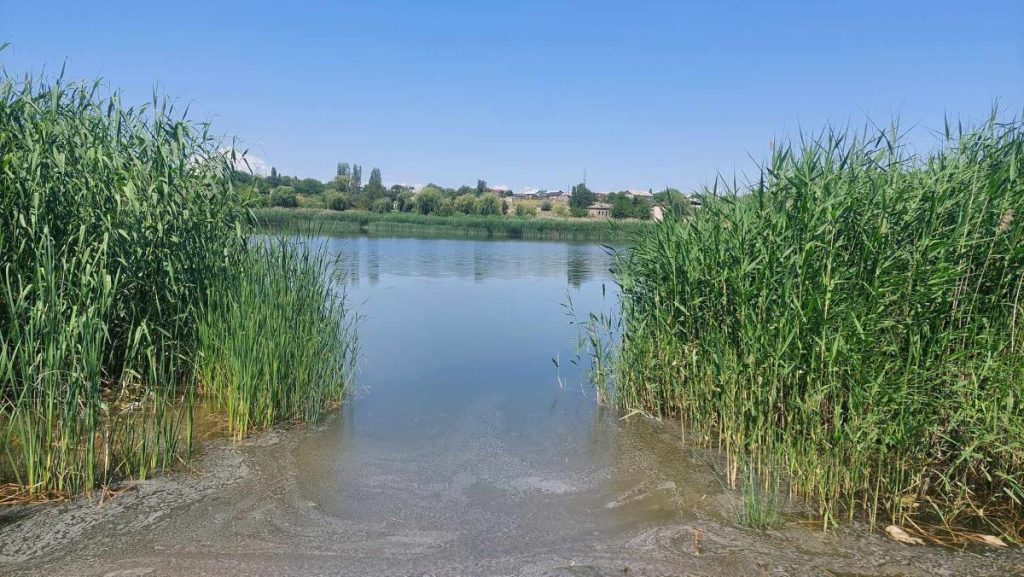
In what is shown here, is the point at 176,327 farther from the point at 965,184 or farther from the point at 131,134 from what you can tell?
the point at 965,184

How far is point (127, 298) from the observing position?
228 inches

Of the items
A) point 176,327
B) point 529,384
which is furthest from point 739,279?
point 176,327

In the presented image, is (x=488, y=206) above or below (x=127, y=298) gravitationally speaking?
above

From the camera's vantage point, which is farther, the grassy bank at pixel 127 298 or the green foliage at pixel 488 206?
the green foliage at pixel 488 206

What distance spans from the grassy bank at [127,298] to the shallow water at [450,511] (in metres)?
0.38

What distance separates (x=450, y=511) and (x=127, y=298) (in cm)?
344

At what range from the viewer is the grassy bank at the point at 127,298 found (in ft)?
13.9

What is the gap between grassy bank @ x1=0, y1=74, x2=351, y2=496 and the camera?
4227 millimetres

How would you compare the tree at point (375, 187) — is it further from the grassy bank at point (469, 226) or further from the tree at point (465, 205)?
the grassy bank at point (469, 226)

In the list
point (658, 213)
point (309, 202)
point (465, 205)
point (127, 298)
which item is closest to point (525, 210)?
point (465, 205)

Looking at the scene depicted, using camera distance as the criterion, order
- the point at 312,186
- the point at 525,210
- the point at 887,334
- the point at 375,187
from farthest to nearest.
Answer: the point at 375,187 < the point at 312,186 < the point at 525,210 < the point at 887,334

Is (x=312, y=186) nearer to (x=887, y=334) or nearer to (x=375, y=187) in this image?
(x=375, y=187)

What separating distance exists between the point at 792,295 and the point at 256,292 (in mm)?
4244

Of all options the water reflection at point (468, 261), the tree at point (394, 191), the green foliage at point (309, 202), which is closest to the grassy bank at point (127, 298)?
the water reflection at point (468, 261)
